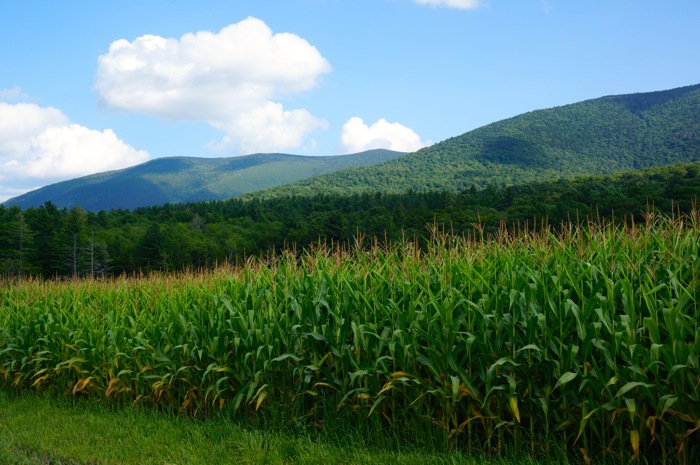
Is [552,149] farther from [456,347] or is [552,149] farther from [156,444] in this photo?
[156,444]

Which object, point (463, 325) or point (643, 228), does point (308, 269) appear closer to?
point (463, 325)

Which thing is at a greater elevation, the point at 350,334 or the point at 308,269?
the point at 308,269

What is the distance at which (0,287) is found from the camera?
12.1m

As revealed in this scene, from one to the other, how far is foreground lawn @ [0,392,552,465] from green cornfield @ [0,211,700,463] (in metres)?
0.34

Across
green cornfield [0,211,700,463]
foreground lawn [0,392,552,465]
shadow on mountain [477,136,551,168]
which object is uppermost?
shadow on mountain [477,136,551,168]

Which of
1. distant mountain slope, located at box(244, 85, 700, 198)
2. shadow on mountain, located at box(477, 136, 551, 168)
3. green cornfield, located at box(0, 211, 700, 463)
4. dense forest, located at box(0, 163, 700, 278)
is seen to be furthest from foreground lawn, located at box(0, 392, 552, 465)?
shadow on mountain, located at box(477, 136, 551, 168)

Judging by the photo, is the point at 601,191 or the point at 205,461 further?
the point at 601,191

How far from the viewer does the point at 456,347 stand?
436 cm

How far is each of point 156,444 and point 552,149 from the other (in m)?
158

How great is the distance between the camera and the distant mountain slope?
5246 inches

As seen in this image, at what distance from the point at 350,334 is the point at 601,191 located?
72.5 m

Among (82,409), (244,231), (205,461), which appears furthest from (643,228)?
(244,231)

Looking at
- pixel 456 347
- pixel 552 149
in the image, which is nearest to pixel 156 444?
pixel 456 347

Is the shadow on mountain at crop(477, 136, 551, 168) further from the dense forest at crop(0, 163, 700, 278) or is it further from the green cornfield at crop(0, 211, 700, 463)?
the green cornfield at crop(0, 211, 700, 463)
